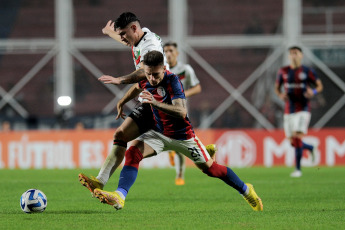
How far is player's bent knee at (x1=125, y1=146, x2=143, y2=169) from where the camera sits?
267 inches

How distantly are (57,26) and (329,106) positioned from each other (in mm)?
8588

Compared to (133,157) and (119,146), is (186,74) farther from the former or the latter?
(133,157)

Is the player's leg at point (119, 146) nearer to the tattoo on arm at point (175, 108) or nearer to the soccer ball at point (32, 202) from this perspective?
the soccer ball at point (32, 202)

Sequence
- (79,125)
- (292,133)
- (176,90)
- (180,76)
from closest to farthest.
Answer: (176,90)
(180,76)
(292,133)
(79,125)

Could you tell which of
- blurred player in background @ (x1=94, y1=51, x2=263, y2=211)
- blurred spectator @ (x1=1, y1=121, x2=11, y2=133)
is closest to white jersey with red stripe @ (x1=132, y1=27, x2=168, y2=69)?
blurred player in background @ (x1=94, y1=51, x2=263, y2=211)

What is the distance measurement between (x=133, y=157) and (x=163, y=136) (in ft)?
1.17

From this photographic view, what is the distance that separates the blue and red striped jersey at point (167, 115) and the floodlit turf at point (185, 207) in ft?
2.56

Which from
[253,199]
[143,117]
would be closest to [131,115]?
[143,117]

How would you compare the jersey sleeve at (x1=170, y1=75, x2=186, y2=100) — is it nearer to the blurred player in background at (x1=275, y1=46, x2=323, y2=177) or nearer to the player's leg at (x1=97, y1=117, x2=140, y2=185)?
the player's leg at (x1=97, y1=117, x2=140, y2=185)

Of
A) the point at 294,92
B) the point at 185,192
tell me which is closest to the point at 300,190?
→ the point at 185,192

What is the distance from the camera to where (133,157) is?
6797 mm

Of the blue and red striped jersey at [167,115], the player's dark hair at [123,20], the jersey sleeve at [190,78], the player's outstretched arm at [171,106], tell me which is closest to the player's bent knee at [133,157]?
the blue and red striped jersey at [167,115]

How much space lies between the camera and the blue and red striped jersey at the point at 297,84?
1327 centimetres

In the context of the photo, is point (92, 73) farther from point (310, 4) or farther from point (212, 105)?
point (310, 4)
